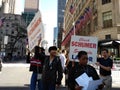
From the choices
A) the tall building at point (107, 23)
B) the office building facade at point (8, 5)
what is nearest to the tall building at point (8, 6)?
the office building facade at point (8, 5)

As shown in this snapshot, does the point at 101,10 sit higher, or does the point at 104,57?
the point at 101,10

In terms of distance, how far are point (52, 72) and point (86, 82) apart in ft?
9.21

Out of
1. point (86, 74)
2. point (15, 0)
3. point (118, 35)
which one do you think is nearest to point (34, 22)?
point (86, 74)

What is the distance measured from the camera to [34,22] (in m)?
10.8

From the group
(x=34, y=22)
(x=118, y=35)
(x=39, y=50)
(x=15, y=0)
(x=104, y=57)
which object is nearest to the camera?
(x=104, y=57)

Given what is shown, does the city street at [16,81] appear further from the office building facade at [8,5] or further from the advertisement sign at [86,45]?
the office building facade at [8,5]

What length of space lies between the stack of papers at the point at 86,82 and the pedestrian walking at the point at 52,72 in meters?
2.52

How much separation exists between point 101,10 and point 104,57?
38197mm

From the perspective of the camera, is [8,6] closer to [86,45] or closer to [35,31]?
[35,31]

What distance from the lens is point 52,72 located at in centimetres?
758

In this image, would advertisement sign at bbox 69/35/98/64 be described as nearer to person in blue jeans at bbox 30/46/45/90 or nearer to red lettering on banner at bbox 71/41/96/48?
red lettering on banner at bbox 71/41/96/48

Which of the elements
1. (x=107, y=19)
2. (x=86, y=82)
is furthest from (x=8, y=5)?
(x=86, y=82)

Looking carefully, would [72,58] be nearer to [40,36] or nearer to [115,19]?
[40,36]

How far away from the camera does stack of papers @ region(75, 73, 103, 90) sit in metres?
4.80
